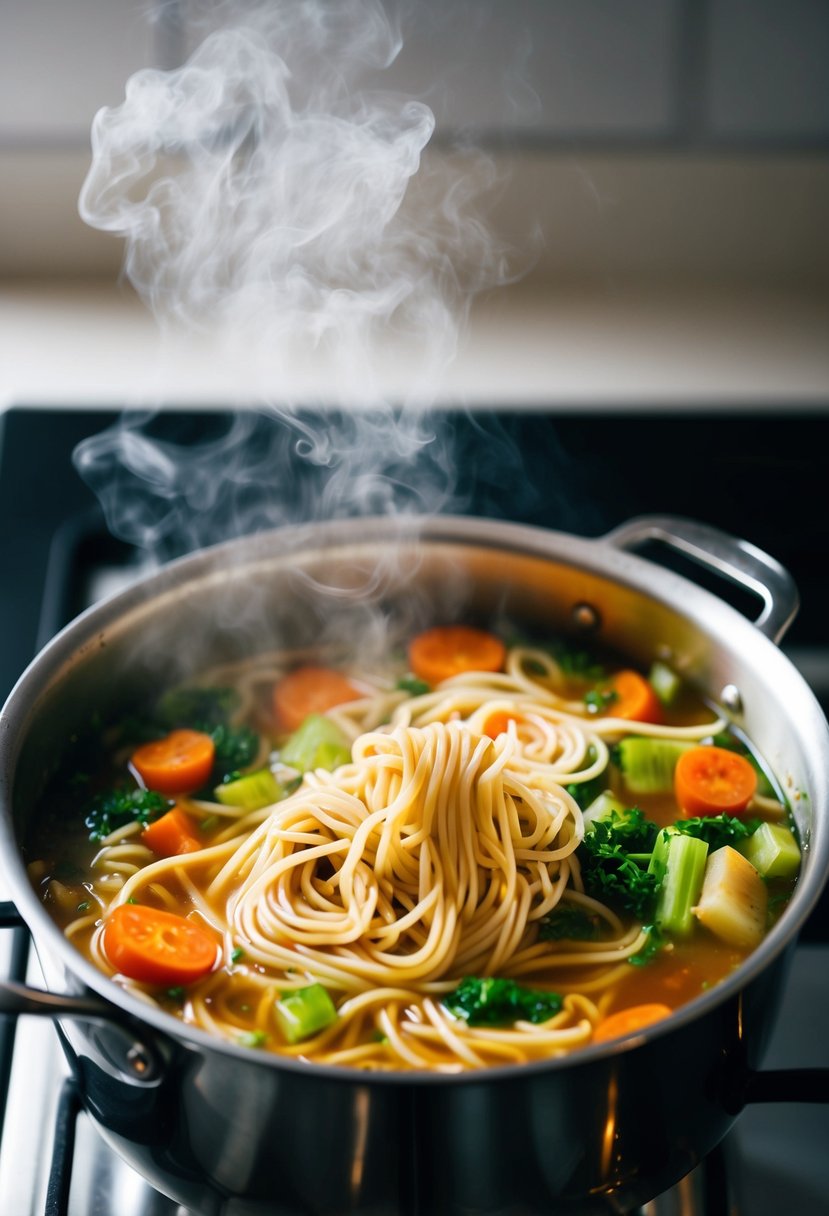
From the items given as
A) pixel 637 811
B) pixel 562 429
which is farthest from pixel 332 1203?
pixel 562 429

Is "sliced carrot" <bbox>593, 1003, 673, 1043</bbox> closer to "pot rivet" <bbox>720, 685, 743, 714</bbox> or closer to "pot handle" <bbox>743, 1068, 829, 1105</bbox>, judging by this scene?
"pot handle" <bbox>743, 1068, 829, 1105</bbox>

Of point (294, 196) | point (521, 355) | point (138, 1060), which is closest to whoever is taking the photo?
point (138, 1060)

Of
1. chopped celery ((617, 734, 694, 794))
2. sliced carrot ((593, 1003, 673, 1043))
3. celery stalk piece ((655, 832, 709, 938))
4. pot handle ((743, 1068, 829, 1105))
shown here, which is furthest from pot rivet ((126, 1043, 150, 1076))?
chopped celery ((617, 734, 694, 794))

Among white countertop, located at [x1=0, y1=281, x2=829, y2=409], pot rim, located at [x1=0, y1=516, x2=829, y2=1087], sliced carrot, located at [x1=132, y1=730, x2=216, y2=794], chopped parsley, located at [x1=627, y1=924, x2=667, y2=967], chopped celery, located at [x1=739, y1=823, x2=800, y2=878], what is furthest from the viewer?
white countertop, located at [x1=0, y1=281, x2=829, y2=409]

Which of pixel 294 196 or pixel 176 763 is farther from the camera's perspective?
pixel 294 196

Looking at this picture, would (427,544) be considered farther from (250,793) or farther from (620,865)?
(620,865)

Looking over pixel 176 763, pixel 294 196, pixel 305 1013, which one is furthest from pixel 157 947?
pixel 294 196
